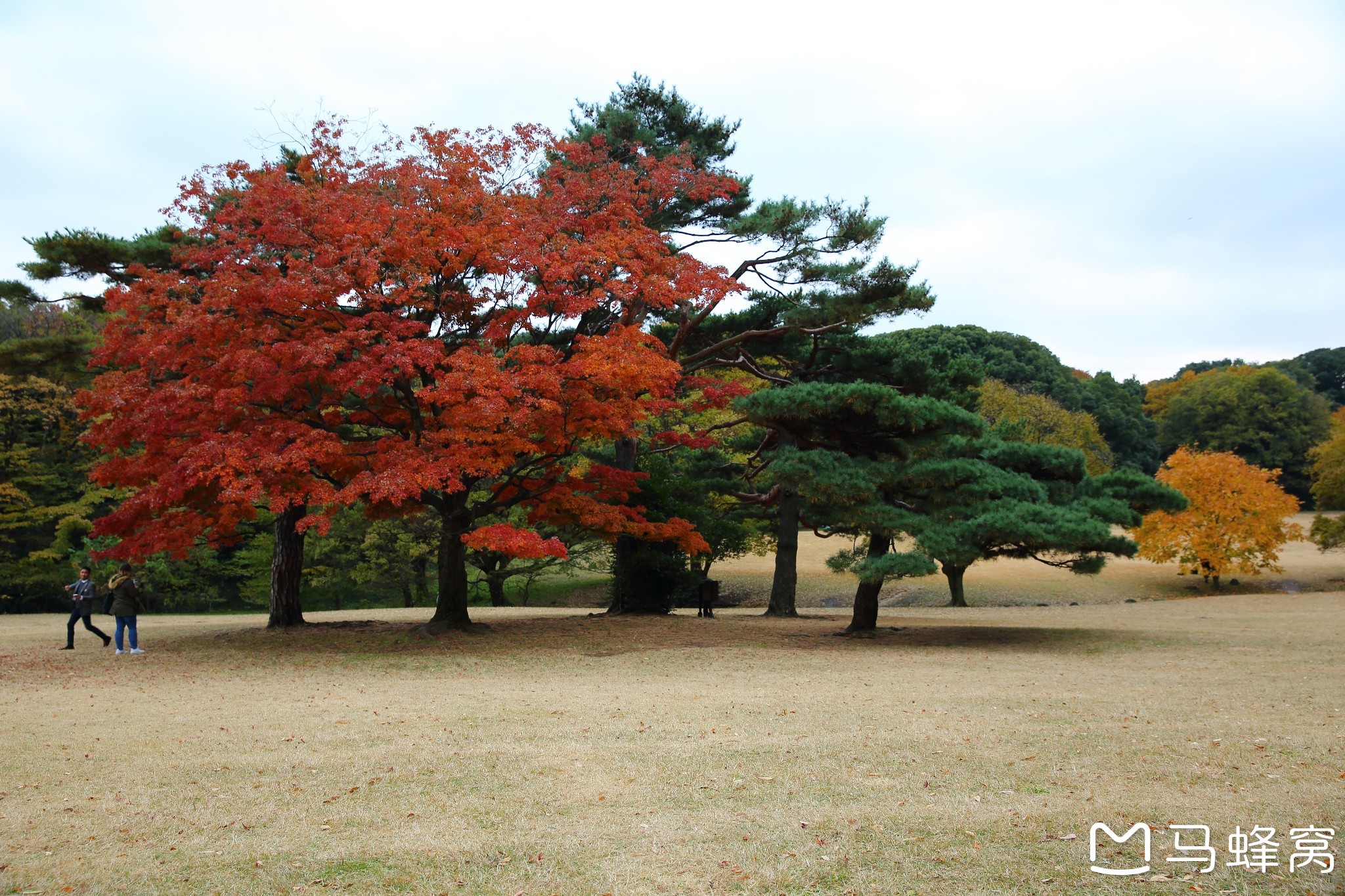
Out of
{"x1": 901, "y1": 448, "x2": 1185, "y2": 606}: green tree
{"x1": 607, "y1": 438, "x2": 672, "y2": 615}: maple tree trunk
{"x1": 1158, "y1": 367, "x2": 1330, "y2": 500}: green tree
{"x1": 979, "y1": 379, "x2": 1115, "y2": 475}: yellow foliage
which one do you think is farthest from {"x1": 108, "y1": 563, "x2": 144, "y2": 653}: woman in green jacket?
{"x1": 1158, "y1": 367, "x2": 1330, "y2": 500}: green tree

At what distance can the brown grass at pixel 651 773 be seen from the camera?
13.2ft

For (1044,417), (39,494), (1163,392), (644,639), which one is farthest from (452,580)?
(1163,392)

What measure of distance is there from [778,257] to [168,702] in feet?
41.7

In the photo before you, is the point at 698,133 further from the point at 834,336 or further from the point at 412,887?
the point at 412,887

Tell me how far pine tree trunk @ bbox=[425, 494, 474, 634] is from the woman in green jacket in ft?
14.4

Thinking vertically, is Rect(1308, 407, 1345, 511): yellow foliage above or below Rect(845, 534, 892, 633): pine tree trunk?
above

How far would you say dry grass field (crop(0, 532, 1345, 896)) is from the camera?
400 cm

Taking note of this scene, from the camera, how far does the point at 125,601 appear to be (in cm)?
1283

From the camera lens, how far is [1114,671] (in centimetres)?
1054

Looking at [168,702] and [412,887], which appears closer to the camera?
[412,887]

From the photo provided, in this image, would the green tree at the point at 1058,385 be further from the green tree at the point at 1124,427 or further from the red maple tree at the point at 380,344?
the red maple tree at the point at 380,344

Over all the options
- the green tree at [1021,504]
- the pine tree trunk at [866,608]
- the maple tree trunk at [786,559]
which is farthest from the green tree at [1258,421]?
the pine tree trunk at [866,608]

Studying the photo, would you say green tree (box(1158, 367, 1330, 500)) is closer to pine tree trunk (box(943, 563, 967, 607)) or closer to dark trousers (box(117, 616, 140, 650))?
pine tree trunk (box(943, 563, 967, 607))

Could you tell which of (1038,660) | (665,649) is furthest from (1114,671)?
(665,649)
